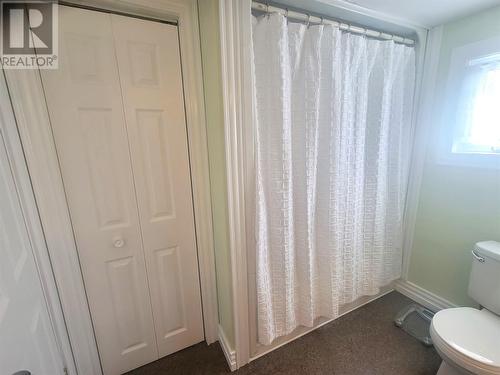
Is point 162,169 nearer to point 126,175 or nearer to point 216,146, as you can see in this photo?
point 126,175

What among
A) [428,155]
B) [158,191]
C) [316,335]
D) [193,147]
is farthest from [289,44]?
[316,335]

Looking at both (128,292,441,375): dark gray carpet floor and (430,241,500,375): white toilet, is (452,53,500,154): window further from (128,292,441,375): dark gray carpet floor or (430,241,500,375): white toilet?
(128,292,441,375): dark gray carpet floor

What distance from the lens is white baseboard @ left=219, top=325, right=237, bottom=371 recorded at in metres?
1.34

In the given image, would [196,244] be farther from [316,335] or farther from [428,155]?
[428,155]

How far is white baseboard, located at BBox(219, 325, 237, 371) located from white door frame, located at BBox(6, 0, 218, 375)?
1.52ft

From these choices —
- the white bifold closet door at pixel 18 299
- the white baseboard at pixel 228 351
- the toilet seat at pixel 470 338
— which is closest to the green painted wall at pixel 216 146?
the white baseboard at pixel 228 351

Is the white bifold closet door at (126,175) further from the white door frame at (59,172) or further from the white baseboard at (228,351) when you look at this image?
the white baseboard at (228,351)

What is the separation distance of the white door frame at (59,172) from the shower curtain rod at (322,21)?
35 cm

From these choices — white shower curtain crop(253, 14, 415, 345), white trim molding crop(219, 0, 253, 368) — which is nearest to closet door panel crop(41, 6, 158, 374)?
white trim molding crop(219, 0, 253, 368)

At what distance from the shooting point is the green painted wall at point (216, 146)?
1035 mm

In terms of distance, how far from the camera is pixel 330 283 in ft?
4.78

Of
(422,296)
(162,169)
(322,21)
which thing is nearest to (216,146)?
(162,169)

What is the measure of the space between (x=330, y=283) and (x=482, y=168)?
1.23 metres

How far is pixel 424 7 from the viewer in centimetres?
130
